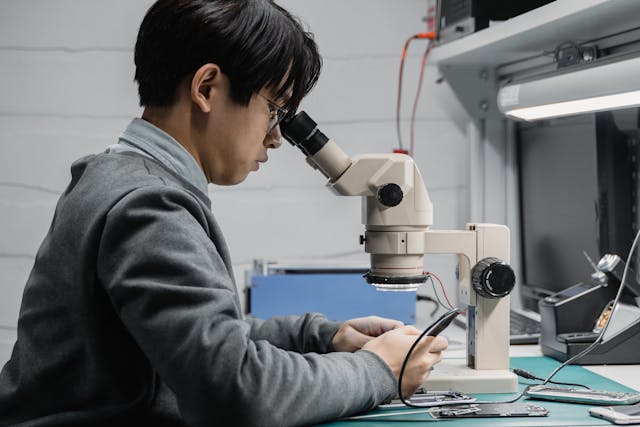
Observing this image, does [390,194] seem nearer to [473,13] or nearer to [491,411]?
[491,411]

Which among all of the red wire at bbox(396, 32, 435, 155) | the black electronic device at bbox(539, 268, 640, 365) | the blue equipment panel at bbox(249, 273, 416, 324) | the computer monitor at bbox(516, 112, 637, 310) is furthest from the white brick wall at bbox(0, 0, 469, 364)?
the black electronic device at bbox(539, 268, 640, 365)

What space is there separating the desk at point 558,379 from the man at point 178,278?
5 cm

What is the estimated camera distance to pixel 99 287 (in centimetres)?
104

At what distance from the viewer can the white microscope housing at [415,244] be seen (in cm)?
130

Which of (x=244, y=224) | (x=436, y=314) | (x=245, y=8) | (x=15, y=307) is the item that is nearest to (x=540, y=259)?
(x=436, y=314)

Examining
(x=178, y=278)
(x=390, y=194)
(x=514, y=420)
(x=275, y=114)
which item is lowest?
(x=514, y=420)

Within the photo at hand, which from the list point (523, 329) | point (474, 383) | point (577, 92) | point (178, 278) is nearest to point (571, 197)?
point (523, 329)

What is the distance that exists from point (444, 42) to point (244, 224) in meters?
0.83

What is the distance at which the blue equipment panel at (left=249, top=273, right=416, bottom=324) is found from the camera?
206 centimetres

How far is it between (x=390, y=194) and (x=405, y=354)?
0.87ft

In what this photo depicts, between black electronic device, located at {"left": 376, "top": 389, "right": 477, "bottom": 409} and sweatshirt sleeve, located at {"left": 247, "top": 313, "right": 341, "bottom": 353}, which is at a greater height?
sweatshirt sleeve, located at {"left": 247, "top": 313, "right": 341, "bottom": 353}

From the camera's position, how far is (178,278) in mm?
953

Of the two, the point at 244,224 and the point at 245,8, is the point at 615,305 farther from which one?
the point at 244,224

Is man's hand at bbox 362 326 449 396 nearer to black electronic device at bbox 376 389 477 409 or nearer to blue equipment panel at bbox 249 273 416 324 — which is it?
black electronic device at bbox 376 389 477 409
